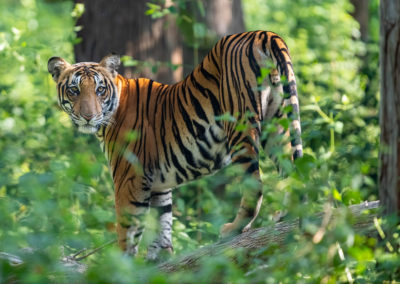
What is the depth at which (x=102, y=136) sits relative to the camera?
18.9 ft

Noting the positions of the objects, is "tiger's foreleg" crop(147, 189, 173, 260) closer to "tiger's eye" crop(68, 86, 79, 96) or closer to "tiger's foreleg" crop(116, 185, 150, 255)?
"tiger's foreleg" crop(116, 185, 150, 255)

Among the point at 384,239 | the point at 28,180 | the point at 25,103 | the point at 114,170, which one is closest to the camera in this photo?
the point at 28,180

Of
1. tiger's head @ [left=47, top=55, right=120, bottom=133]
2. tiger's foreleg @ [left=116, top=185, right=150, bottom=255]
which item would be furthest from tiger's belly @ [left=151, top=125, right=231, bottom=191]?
tiger's head @ [left=47, top=55, right=120, bottom=133]

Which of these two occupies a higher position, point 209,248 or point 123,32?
point 123,32

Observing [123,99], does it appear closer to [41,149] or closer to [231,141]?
[231,141]

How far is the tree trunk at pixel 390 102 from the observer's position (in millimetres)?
3684

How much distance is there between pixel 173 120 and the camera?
5.55 metres

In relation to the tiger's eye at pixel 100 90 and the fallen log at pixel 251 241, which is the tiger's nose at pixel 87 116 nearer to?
the tiger's eye at pixel 100 90

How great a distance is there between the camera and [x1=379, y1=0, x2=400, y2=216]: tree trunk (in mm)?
3684

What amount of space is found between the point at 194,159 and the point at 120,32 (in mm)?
3003

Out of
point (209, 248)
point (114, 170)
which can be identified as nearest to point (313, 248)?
point (209, 248)

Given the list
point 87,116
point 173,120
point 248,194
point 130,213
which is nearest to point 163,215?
point 130,213

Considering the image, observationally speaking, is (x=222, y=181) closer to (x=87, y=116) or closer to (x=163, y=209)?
(x=163, y=209)

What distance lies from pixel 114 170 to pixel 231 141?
3.79 feet
